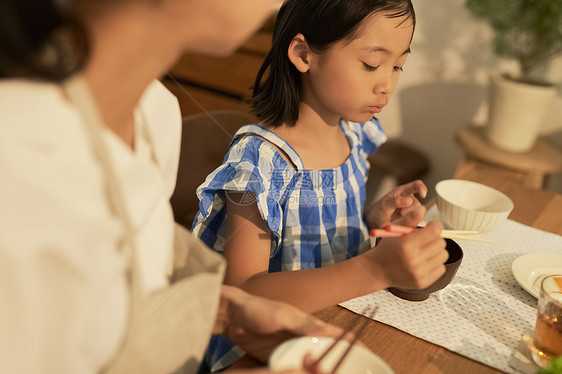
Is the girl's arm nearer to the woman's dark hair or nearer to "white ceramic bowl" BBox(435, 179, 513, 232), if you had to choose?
"white ceramic bowl" BBox(435, 179, 513, 232)

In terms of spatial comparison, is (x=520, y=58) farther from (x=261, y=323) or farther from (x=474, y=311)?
(x=261, y=323)

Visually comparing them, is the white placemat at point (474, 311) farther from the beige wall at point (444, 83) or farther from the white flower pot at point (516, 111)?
the beige wall at point (444, 83)

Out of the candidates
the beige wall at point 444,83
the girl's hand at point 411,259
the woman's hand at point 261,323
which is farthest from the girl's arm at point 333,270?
the beige wall at point 444,83

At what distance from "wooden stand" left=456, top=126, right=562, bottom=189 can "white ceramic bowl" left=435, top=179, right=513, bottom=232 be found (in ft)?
2.52

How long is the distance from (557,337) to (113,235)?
20.7 inches

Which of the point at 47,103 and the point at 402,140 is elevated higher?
the point at 47,103

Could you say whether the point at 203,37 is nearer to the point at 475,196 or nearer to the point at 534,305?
the point at 534,305

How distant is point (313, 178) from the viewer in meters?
0.92

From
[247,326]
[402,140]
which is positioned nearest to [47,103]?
[247,326]

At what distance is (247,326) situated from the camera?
0.57m

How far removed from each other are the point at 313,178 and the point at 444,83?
147 cm

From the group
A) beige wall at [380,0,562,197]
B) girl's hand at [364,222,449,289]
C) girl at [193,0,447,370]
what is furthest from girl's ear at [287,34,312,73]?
beige wall at [380,0,562,197]

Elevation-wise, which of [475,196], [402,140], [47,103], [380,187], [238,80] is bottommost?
[380,187]

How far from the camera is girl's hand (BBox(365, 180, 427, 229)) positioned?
3.17 ft
